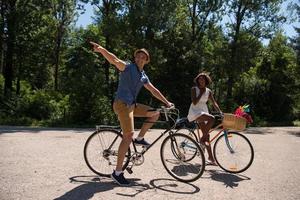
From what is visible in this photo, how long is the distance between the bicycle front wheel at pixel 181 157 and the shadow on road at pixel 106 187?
8.6 inches

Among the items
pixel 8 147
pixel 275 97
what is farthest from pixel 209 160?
pixel 275 97

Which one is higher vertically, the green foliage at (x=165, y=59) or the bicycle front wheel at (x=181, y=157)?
the green foliage at (x=165, y=59)

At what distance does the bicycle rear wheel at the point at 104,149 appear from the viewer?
775 centimetres

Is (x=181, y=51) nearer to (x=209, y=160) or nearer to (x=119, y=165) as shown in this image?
(x=209, y=160)

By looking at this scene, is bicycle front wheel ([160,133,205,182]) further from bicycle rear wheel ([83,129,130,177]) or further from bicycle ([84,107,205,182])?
bicycle rear wheel ([83,129,130,177])

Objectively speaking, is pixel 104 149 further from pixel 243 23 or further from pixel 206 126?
pixel 243 23

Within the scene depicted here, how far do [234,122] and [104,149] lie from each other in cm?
241

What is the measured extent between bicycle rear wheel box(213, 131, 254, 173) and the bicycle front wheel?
3.32ft

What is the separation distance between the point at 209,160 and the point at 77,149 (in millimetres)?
3283

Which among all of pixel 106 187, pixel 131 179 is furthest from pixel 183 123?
pixel 106 187

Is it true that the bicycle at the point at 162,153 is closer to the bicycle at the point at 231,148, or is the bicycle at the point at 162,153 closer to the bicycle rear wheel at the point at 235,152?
the bicycle at the point at 231,148

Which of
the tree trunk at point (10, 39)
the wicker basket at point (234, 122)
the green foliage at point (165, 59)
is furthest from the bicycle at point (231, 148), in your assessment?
the tree trunk at point (10, 39)

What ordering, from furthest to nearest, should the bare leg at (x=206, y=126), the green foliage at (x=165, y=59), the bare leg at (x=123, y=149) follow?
the green foliage at (x=165, y=59)
the bare leg at (x=206, y=126)
the bare leg at (x=123, y=149)

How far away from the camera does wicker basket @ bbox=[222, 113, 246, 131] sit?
27.8 feet
